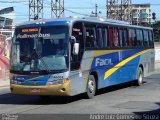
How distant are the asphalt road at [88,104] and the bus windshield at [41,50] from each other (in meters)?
1.23

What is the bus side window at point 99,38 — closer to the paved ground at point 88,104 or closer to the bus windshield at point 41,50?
the paved ground at point 88,104

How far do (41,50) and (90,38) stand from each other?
234 centimetres

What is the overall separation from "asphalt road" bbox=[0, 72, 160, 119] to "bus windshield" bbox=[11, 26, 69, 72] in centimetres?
123

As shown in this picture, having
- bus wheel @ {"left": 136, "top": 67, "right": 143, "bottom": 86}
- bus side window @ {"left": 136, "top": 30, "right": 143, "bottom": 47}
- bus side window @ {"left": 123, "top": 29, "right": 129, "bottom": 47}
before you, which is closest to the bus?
bus side window @ {"left": 123, "top": 29, "right": 129, "bottom": 47}

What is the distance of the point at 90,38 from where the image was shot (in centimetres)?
1577

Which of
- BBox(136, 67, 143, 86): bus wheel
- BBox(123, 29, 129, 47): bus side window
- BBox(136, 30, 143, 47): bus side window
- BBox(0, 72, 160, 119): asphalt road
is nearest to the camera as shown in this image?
BBox(0, 72, 160, 119): asphalt road

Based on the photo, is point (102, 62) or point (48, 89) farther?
point (102, 62)

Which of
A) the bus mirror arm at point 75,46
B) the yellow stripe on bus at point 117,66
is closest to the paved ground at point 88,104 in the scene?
the yellow stripe on bus at point 117,66

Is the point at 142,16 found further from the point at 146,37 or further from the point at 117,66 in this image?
the point at 117,66

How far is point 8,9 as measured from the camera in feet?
250

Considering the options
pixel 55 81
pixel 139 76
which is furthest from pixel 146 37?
pixel 55 81

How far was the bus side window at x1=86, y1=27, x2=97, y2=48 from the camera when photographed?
15518 mm

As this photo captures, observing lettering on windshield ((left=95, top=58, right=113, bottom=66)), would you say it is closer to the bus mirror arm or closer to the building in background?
the bus mirror arm

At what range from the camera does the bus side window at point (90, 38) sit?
15518mm
